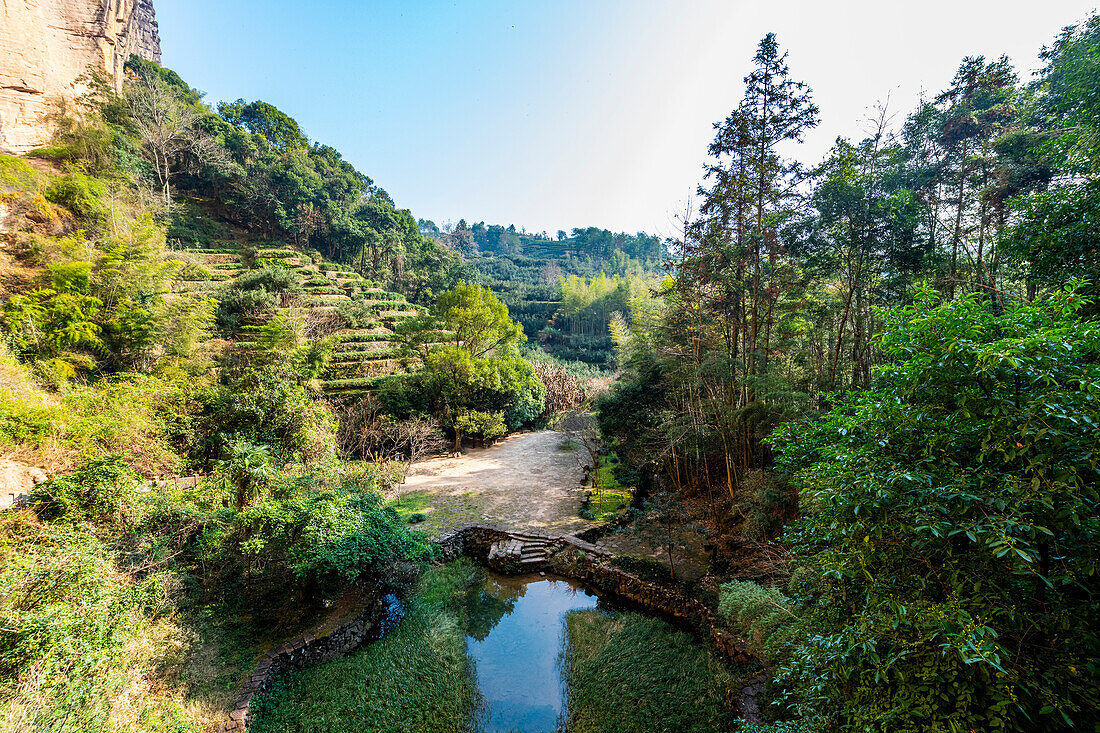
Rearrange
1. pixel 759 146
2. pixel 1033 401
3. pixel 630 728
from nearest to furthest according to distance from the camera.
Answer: pixel 1033 401
pixel 630 728
pixel 759 146

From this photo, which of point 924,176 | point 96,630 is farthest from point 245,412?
point 924,176

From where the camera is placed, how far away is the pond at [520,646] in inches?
242

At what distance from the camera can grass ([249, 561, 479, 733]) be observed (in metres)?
5.36

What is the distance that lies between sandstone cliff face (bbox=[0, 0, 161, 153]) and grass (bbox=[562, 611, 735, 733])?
26588mm

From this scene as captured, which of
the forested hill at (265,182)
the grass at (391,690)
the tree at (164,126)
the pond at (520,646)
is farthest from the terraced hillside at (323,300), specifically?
the grass at (391,690)

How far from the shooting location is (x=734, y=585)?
6.55 m

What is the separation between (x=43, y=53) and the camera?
15.2m

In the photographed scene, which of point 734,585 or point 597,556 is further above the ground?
point 734,585

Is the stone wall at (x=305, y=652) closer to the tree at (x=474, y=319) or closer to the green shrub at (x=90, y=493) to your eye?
the green shrub at (x=90, y=493)

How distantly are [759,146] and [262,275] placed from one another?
23330 mm

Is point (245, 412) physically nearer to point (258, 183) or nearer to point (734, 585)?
point (734, 585)

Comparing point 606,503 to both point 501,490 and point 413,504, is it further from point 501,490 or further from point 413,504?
point 413,504

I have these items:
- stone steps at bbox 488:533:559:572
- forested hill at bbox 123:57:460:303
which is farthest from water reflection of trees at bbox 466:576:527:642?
forested hill at bbox 123:57:460:303

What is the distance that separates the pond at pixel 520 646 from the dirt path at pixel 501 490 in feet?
6.71
